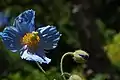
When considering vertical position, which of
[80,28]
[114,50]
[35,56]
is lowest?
[35,56]

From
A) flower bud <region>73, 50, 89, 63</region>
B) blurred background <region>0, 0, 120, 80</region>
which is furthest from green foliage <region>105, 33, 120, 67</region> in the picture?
flower bud <region>73, 50, 89, 63</region>

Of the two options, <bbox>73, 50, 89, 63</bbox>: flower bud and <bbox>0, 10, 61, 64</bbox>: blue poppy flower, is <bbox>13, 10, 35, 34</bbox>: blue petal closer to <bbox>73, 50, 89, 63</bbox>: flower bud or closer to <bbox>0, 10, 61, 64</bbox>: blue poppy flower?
<bbox>0, 10, 61, 64</bbox>: blue poppy flower

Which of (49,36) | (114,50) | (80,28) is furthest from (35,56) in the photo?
(80,28)

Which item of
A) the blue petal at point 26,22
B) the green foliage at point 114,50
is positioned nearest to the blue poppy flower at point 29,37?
the blue petal at point 26,22

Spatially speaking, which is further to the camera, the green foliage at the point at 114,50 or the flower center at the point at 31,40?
the green foliage at the point at 114,50

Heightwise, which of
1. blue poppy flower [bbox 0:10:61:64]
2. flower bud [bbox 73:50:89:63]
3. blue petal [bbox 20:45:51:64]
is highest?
flower bud [bbox 73:50:89:63]

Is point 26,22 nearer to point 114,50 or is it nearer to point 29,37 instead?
point 29,37

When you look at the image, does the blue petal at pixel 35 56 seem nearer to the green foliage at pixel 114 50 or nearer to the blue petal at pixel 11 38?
the blue petal at pixel 11 38

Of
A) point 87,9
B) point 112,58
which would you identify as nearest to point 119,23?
point 87,9
